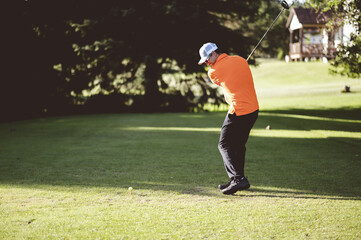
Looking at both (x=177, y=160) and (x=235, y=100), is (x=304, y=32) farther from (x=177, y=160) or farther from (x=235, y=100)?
(x=235, y=100)

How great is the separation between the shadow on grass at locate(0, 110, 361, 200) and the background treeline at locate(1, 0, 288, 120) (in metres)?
5.82

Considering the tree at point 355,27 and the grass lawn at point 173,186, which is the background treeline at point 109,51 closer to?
the tree at point 355,27

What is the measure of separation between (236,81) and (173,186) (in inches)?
76.8

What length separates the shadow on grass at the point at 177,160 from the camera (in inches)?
271

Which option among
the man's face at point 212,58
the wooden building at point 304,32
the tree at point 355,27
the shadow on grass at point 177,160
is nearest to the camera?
the man's face at point 212,58

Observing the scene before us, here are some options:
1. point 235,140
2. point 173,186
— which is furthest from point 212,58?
point 173,186

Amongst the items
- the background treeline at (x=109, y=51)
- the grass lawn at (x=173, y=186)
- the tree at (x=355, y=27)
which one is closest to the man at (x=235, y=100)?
the grass lawn at (x=173, y=186)

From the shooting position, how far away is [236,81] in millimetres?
6176

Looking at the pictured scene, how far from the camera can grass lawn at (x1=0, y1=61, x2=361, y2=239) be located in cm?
477

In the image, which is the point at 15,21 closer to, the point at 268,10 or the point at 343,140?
the point at 268,10

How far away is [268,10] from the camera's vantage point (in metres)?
23.6

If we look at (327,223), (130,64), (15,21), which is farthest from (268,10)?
(327,223)

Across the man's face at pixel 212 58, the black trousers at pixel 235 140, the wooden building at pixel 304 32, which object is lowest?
the black trousers at pixel 235 140

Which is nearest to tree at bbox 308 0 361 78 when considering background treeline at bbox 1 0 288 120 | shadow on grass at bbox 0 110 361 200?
shadow on grass at bbox 0 110 361 200
